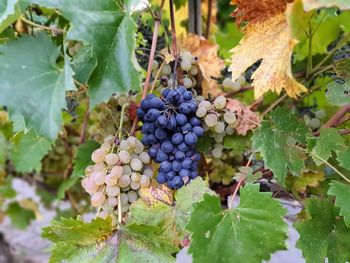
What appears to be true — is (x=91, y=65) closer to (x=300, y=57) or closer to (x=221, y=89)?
(x=221, y=89)

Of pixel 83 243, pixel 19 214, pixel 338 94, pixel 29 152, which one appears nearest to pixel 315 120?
pixel 338 94

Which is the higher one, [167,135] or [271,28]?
[271,28]

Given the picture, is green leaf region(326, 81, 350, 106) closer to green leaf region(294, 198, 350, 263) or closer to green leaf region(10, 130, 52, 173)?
green leaf region(294, 198, 350, 263)

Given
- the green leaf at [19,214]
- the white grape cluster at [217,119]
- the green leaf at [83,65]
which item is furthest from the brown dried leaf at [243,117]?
the green leaf at [19,214]

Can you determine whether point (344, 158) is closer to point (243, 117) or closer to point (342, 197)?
point (342, 197)

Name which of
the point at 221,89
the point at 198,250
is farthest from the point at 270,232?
the point at 221,89

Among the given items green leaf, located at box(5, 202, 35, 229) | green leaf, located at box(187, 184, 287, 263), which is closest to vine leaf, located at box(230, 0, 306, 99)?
green leaf, located at box(187, 184, 287, 263)
